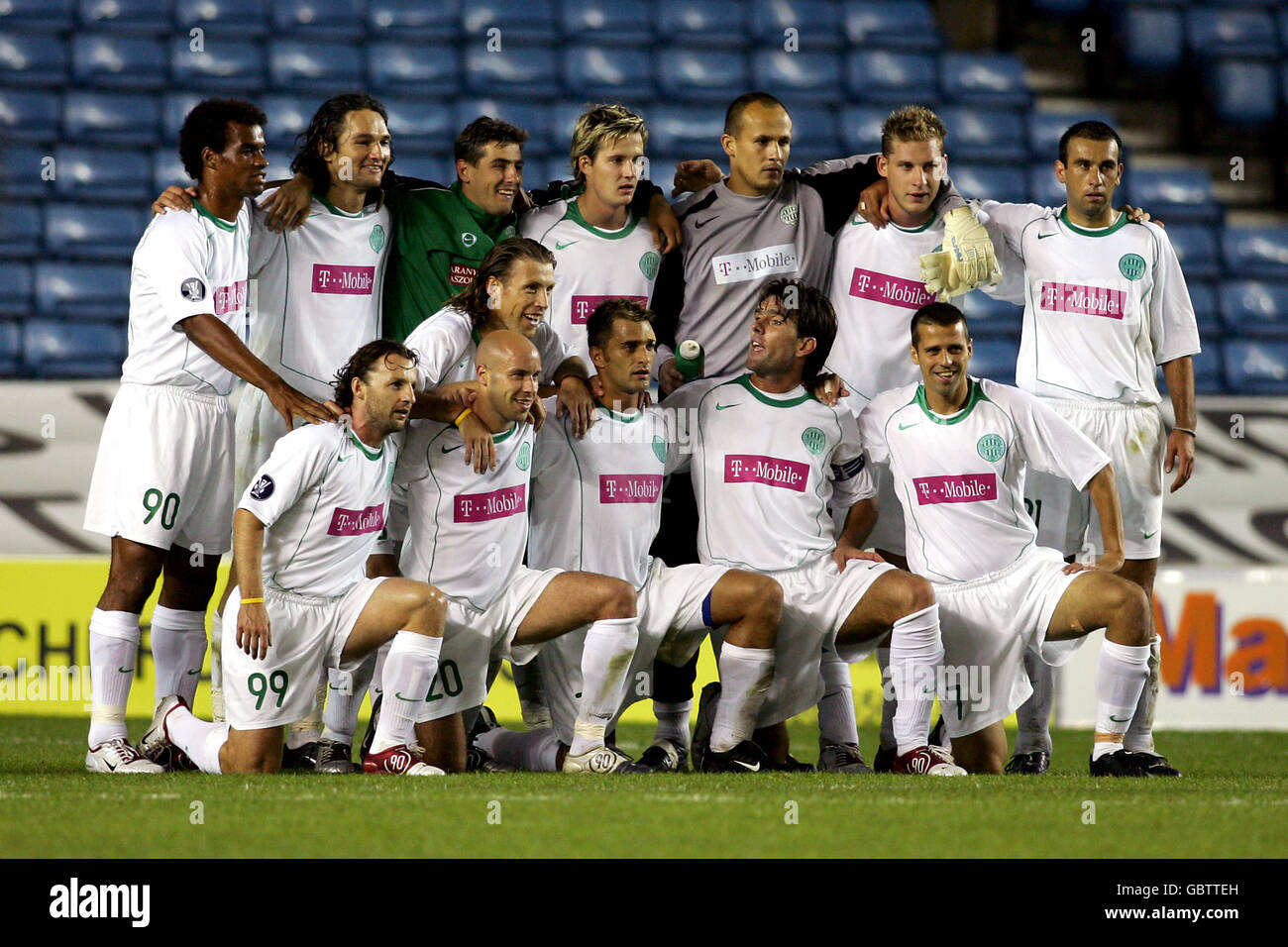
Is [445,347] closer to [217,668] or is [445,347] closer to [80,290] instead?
[217,668]

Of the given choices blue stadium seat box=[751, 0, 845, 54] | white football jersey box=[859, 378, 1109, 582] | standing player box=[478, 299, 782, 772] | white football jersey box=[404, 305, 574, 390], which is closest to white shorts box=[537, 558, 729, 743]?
standing player box=[478, 299, 782, 772]

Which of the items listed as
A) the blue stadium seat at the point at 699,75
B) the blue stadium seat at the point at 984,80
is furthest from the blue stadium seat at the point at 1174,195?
the blue stadium seat at the point at 699,75

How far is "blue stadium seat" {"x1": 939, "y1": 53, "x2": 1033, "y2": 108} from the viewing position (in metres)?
11.4

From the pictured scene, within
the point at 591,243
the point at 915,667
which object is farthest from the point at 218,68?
the point at 915,667

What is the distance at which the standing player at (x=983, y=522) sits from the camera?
5234 mm

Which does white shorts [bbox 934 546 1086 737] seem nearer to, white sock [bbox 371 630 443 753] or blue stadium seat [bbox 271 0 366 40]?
white sock [bbox 371 630 443 753]

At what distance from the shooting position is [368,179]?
18.0 feet

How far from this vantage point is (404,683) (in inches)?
192

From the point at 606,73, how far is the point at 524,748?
6783 mm

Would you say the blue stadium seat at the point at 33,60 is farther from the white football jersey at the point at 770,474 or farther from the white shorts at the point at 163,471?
the white football jersey at the point at 770,474

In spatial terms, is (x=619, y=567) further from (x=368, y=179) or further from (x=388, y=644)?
(x=368, y=179)

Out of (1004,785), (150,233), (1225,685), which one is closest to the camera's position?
(1004,785)
